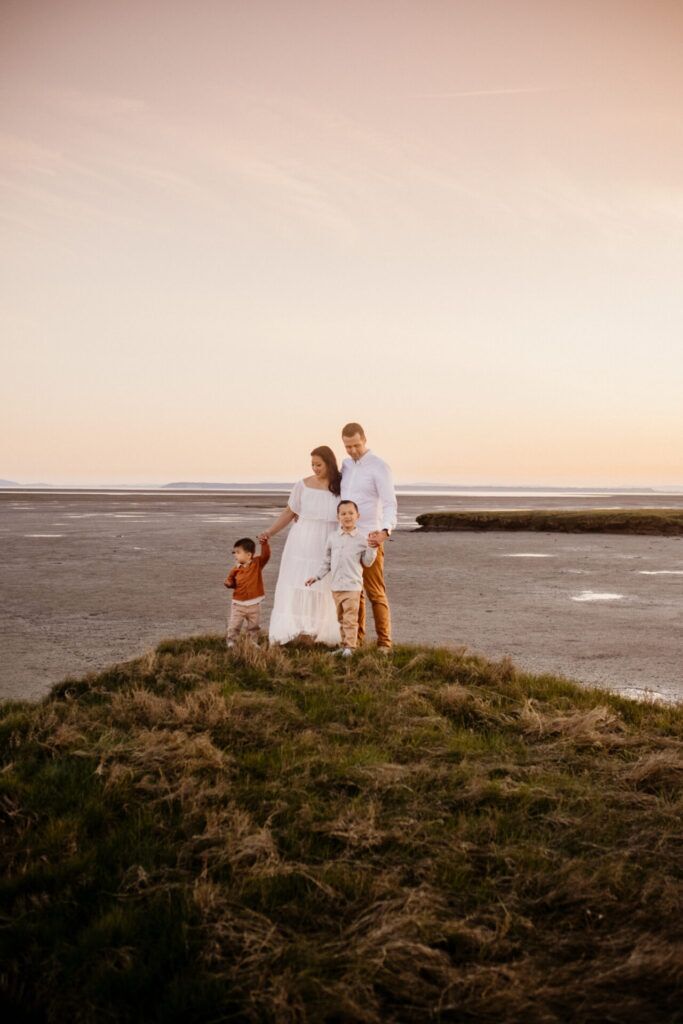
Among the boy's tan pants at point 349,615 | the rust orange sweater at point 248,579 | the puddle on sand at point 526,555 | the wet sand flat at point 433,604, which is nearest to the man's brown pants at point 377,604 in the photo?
the boy's tan pants at point 349,615

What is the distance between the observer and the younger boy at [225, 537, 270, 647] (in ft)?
27.2

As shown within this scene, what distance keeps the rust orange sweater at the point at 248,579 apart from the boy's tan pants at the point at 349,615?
82 cm

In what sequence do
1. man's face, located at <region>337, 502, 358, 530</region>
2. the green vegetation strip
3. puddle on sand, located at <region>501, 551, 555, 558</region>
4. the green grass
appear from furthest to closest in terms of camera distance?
the green vegetation strip
puddle on sand, located at <region>501, 551, 555, 558</region>
man's face, located at <region>337, 502, 358, 530</region>
the green grass

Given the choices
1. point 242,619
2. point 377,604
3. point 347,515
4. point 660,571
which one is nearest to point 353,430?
point 347,515

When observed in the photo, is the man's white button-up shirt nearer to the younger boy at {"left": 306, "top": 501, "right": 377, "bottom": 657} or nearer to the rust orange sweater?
the younger boy at {"left": 306, "top": 501, "right": 377, "bottom": 657}

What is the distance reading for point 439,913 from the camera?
3469 mm

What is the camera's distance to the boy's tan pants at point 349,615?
8.19 meters

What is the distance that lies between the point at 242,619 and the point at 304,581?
2.58 ft

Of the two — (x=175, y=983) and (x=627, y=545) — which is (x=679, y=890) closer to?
(x=175, y=983)

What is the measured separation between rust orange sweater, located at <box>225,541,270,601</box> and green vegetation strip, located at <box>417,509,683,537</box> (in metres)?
27.8

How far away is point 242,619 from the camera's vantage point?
8453 millimetres

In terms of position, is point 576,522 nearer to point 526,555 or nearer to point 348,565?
point 526,555

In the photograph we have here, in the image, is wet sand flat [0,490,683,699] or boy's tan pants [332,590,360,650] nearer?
boy's tan pants [332,590,360,650]

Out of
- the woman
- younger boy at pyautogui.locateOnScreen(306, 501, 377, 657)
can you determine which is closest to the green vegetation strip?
the woman
